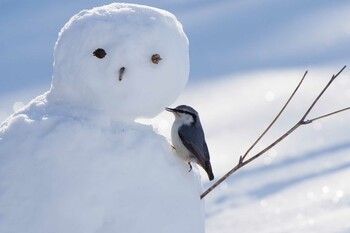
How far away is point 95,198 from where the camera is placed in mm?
4883

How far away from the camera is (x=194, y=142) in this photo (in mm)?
5156

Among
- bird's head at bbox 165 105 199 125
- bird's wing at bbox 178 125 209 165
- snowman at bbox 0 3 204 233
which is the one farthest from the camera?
bird's head at bbox 165 105 199 125

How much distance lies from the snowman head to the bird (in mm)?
276

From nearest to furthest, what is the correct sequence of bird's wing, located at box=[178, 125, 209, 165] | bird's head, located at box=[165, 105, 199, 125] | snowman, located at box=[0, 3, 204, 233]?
snowman, located at box=[0, 3, 204, 233] → bird's wing, located at box=[178, 125, 209, 165] → bird's head, located at box=[165, 105, 199, 125]

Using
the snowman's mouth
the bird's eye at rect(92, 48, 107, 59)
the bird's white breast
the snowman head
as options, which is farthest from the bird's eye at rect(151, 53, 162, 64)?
the bird's white breast

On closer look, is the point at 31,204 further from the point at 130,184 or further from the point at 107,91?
the point at 107,91

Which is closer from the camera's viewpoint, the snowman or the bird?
the snowman

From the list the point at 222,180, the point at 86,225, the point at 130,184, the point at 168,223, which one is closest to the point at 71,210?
the point at 86,225

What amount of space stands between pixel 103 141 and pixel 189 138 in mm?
678

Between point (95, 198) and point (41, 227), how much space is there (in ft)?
1.46

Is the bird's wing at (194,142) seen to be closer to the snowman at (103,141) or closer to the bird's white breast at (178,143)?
the bird's white breast at (178,143)

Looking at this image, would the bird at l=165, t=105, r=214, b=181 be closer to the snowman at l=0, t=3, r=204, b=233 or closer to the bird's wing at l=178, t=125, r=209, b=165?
the bird's wing at l=178, t=125, r=209, b=165

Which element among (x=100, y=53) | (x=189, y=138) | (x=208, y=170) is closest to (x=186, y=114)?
(x=189, y=138)

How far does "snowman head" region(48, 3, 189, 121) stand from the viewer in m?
5.21
